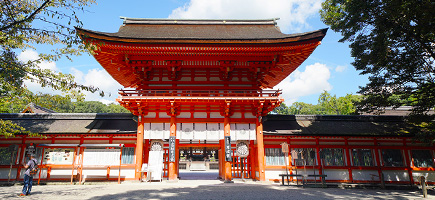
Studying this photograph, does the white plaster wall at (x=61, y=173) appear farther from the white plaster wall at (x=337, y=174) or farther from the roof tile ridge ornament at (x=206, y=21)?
the white plaster wall at (x=337, y=174)

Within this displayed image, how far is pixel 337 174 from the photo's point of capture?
14.0 m

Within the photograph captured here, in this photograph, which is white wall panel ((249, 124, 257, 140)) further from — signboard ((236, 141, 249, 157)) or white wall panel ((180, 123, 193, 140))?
white wall panel ((180, 123, 193, 140))

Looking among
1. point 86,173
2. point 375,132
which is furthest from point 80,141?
point 375,132

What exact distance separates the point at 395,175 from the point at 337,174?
11.7 ft

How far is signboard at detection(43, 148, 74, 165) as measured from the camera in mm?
13844

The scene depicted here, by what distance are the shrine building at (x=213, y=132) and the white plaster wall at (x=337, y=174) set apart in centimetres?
6

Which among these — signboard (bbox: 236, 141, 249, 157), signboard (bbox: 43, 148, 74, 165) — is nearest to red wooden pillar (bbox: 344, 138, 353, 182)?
signboard (bbox: 236, 141, 249, 157)

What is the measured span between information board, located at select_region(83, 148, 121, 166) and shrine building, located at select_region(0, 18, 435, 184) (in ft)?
0.17

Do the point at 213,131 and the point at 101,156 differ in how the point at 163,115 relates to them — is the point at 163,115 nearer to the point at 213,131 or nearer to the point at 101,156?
the point at 213,131

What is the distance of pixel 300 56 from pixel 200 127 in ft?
24.2

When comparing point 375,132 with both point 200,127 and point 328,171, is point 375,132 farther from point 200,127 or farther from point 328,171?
point 200,127

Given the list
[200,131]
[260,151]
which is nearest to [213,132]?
[200,131]

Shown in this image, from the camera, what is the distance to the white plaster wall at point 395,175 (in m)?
13.9

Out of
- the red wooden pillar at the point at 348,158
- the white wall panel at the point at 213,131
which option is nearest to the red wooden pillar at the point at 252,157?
the white wall panel at the point at 213,131
